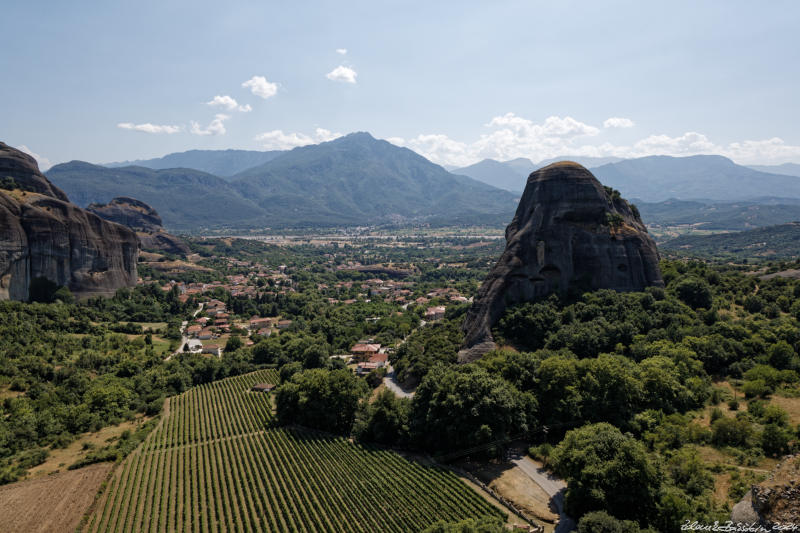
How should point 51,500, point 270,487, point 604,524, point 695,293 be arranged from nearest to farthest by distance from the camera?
1. point 604,524
2. point 51,500
3. point 270,487
4. point 695,293

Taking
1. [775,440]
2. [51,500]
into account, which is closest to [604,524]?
[775,440]

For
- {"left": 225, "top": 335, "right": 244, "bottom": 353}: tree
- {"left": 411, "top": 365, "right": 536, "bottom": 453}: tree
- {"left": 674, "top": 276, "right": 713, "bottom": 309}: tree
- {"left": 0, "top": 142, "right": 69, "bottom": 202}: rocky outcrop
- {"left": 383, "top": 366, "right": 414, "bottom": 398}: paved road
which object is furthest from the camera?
{"left": 0, "top": 142, "right": 69, "bottom": 202}: rocky outcrop

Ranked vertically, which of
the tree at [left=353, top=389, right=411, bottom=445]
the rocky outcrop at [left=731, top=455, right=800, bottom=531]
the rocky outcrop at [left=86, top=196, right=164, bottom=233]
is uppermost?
the rocky outcrop at [left=86, top=196, right=164, bottom=233]

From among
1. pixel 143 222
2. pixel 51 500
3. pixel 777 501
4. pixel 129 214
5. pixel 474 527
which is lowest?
pixel 51 500

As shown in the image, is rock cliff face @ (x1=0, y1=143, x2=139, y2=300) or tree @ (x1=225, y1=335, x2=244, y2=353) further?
tree @ (x1=225, y1=335, x2=244, y2=353)

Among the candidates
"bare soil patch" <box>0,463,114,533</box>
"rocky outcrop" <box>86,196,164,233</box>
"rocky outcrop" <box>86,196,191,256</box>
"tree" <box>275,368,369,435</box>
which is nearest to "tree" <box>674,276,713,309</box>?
"tree" <box>275,368,369,435</box>

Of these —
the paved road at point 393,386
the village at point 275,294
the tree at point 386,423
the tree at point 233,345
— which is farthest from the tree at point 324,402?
the tree at point 233,345

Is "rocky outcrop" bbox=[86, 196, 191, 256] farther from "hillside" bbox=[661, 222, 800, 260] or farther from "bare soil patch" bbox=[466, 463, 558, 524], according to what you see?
"hillside" bbox=[661, 222, 800, 260]

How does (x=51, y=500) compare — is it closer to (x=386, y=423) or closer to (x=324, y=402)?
(x=324, y=402)
